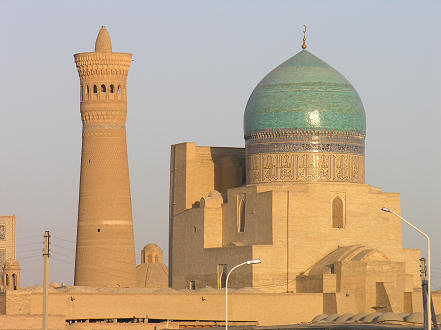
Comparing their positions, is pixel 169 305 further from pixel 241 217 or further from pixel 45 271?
pixel 45 271

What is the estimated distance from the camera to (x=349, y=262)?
136 feet

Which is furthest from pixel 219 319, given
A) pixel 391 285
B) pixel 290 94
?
pixel 290 94

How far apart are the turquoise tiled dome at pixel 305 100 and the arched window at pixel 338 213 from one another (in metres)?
2.66

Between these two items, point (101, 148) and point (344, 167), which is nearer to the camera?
point (344, 167)

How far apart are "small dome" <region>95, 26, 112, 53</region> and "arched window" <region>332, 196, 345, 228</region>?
38.9ft

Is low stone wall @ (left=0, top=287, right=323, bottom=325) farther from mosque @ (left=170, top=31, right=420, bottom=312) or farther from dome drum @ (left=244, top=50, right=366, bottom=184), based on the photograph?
dome drum @ (left=244, top=50, right=366, bottom=184)

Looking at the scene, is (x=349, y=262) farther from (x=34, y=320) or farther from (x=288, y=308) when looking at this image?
(x=34, y=320)

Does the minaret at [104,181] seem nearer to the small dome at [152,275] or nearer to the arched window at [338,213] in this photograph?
the small dome at [152,275]

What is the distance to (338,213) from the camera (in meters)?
44.1

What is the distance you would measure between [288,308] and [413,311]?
165 inches

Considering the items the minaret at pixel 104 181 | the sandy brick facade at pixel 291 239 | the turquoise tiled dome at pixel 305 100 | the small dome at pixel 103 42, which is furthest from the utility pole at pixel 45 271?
the small dome at pixel 103 42

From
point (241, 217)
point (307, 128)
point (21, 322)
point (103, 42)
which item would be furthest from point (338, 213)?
point (21, 322)

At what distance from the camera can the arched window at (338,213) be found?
44031 mm

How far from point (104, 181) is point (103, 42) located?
19.0 ft
